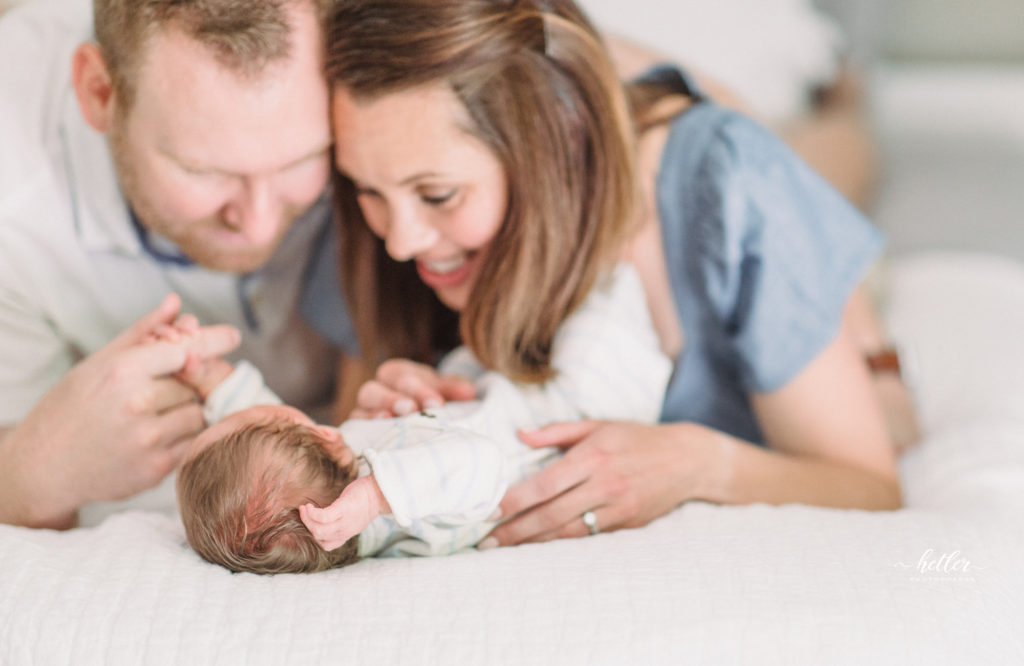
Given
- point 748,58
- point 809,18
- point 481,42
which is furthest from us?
point 809,18

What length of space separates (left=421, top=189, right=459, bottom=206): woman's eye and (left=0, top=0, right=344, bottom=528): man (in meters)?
0.14

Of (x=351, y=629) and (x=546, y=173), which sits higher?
(x=546, y=173)

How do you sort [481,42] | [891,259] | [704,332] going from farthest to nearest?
[891,259] < [704,332] < [481,42]

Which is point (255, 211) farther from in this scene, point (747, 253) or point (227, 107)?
point (747, 253)

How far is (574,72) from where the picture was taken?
3.36 ft

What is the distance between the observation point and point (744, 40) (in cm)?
226

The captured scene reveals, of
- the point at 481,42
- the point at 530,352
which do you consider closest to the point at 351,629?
the point at 530,352

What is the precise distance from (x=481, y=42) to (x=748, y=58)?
59.6 inches

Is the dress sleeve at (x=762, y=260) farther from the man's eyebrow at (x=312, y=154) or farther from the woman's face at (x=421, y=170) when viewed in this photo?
the man's eyebrow at (x=312, y=154)

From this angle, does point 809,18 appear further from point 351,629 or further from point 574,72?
point 351,629

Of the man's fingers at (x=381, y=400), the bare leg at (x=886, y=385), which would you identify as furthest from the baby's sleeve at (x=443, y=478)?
the bare leg at (x=886, y=385)

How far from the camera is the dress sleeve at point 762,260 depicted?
3.66 feet

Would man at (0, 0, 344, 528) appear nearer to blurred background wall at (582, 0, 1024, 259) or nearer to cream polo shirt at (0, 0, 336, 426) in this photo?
cream polo shirt at (0, 0, 336, 426)

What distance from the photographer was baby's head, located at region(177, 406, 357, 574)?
2.51 ft
